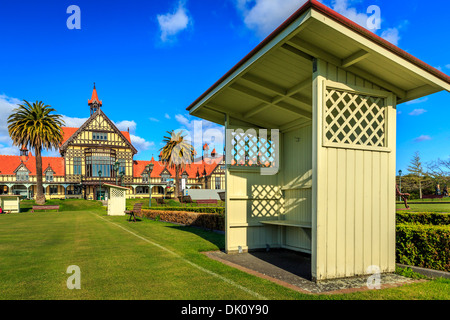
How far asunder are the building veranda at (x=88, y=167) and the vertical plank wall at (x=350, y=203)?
46252 mm

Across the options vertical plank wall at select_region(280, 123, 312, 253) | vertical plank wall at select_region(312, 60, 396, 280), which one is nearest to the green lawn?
vertical plank wall at select_region(312, 60, 396, 280)

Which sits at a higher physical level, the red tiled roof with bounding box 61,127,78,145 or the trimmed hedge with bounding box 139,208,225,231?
the red tiled roof with bounding box 61,127,78,145

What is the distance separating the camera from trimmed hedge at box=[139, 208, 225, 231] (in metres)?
12.7

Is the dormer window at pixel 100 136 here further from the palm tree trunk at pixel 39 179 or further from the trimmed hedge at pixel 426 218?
the trimmed hedge at pixel 426 218

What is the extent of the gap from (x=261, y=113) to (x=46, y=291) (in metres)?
6.29

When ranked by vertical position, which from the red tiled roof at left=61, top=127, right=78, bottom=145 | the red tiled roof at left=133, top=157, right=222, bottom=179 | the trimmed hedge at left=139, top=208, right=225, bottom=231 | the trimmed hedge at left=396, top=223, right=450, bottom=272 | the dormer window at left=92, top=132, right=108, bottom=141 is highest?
the red tiled roof at left=61, top=127, right=78, bottom=145

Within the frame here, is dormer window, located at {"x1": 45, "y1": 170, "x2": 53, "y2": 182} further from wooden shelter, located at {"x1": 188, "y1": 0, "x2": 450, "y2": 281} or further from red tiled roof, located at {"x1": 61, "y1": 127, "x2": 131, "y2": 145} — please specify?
wooden shelter, located at {"x1": 188, "y1": 0, "x2": 450, "y2": 281}

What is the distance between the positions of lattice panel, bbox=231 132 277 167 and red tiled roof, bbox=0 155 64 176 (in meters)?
55.8

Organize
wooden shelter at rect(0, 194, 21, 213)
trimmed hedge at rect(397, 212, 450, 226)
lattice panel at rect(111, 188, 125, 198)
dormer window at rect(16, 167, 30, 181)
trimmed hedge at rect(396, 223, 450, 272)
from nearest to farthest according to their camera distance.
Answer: trimmed hedge at rect(396, 223, 450, 272) < trimmed hedge at rect(397, 212, 450, 226) < lattice panel at rect(111, 188, 125, 198) < wooden shelter at rect(0, 194, 21, 213) < dormer window at rect(16, 167, 30, 181)

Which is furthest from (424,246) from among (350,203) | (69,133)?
(69,133)

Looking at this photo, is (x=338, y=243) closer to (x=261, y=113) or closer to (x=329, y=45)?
(x=329, y=45)

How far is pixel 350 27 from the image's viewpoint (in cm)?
478
